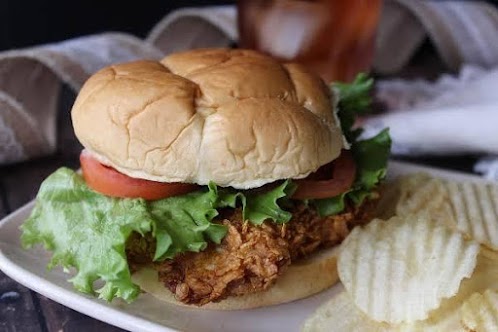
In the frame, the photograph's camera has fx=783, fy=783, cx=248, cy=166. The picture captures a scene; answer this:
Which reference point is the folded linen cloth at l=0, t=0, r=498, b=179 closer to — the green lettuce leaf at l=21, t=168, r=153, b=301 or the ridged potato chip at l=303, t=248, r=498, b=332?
the green lettuce leaf at l=21, t=168, r=153, b=301

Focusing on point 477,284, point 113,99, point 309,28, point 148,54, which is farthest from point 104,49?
point 477,284

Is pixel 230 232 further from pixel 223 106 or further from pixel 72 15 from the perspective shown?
pixel 72 15

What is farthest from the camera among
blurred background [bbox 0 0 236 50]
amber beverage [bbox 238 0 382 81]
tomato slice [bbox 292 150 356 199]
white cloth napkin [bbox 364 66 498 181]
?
blurred background [bbox 0 0 236 50]

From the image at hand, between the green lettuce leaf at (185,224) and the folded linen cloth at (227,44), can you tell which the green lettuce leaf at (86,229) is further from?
the folded linen cloth at (227,44)

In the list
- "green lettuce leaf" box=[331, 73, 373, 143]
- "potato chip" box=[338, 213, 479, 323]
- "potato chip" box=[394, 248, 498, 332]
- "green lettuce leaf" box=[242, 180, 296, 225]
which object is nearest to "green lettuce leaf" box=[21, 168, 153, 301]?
"green lettuce leaf" box=[242, 180, 296, 225]

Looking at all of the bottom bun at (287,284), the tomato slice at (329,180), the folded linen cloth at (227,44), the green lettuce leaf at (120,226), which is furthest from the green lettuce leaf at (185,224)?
the folded linen cloth at (227,44)

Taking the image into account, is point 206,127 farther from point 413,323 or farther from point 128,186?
point 413,323

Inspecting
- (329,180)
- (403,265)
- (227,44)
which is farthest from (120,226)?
(227,44)
